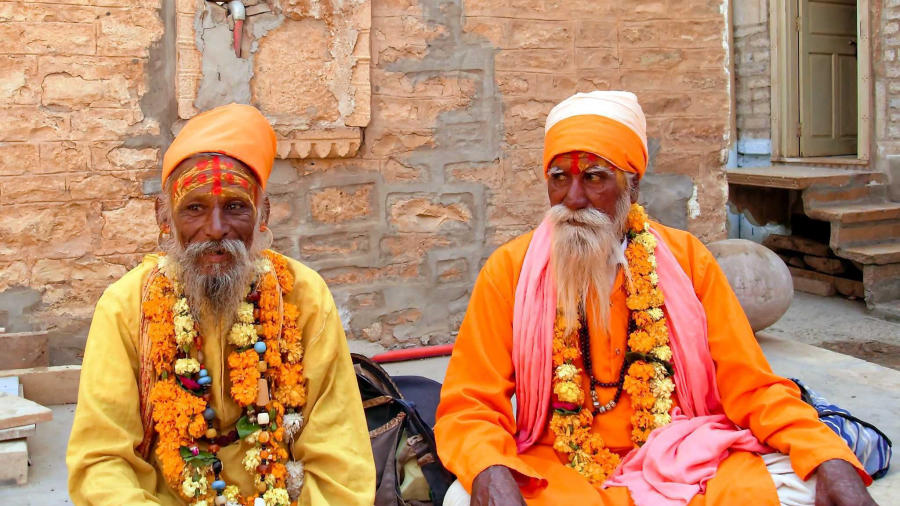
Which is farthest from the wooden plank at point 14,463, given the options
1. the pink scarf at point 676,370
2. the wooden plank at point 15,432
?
the pink scarf at point 676,370

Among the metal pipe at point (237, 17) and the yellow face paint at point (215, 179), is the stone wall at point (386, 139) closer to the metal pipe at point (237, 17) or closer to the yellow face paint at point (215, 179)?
the metal pipe at point (237, 17)

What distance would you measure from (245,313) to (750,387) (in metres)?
1.52

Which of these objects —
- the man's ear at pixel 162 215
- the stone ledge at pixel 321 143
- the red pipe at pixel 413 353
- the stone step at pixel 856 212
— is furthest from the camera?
the stone step at pixel 856 212

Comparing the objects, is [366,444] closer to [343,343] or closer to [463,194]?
[343,343]

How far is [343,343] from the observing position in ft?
8.68

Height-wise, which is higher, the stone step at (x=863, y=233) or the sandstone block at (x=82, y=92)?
the sandstone block at (x=82, y=92)

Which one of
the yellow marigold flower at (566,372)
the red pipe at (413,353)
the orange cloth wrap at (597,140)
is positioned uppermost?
the orange cloth wrap at (597,140)

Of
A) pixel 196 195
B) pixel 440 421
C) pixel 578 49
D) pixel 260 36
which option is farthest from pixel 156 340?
pixel 578 49

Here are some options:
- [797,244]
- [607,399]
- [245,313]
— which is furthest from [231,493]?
[797,244]

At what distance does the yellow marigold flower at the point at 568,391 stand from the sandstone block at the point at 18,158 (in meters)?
2.78

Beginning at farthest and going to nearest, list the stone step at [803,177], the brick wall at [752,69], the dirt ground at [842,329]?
1. the brick wall at [752,69]
2. the stone step at [803,177]
3. the dirt ground at [842,329]

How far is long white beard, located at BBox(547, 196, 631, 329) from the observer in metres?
2.83

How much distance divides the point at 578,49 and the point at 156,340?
3.45 meters

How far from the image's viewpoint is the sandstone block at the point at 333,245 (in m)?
4.77
